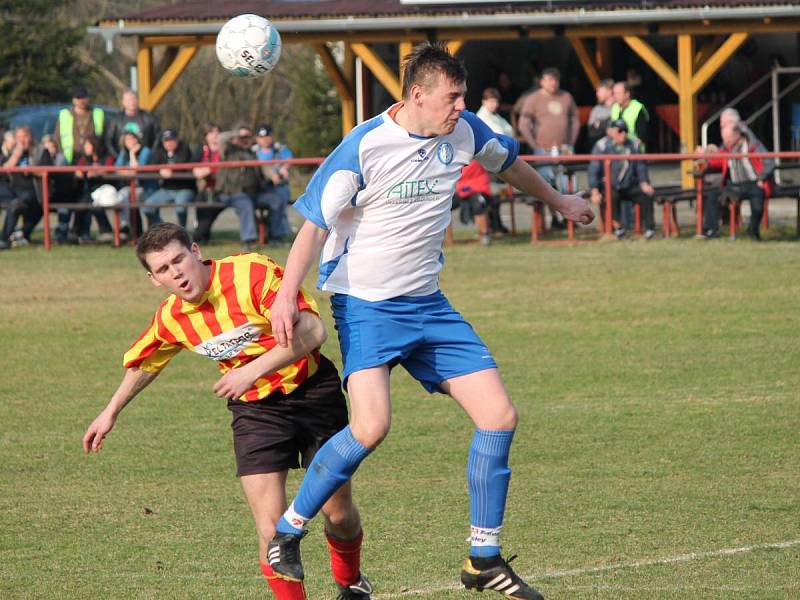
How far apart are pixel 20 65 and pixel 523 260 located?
760 inches

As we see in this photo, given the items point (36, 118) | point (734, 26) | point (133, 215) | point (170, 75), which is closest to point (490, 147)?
point (133, 215)

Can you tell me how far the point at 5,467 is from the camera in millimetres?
8148

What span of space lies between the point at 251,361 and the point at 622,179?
12.4 meters

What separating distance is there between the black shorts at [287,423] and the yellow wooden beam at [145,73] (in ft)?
62.4

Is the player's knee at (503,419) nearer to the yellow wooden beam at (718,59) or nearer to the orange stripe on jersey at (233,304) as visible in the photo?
the orange stripe on jersey at (233,304)

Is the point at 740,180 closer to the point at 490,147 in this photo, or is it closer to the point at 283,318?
the point at 490,147

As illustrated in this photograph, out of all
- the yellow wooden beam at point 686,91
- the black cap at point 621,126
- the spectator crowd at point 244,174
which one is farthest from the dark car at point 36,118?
the black cap at point 621,126

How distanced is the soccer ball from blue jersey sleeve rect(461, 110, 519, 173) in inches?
162

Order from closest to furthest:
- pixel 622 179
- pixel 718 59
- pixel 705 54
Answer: pixel 622 179
pixel 718 59
pixel 705 54

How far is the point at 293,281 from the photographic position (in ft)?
16.6

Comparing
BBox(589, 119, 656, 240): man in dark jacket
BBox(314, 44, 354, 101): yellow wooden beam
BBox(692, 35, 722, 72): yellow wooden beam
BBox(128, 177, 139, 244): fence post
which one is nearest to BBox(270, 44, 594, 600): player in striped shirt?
BBox(589, 119, 656, 240): man in dark jacket

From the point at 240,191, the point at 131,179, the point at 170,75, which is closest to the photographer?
the point at 240,191

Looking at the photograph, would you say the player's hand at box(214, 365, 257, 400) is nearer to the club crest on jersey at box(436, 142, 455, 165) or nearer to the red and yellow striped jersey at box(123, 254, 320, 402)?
the red and yellow striped jersey at box(123, 254, 320, 402)

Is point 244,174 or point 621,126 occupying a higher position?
point 621,126
